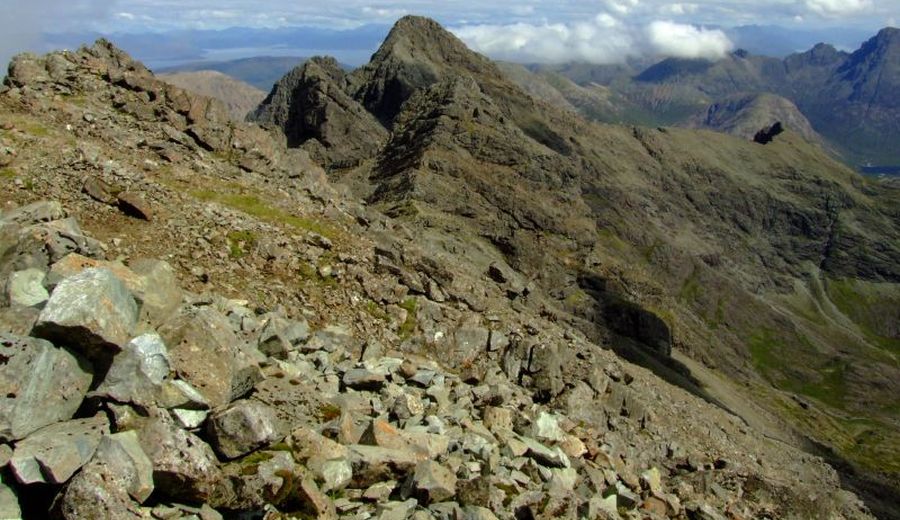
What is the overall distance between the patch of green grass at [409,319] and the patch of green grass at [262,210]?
5204 mm

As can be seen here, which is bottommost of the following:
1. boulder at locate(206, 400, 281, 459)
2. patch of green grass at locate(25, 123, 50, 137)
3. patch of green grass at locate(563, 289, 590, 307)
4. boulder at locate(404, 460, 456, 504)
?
patch of green grass at locate(563, 289, 590, 307)

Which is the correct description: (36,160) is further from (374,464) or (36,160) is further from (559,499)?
(559,499)

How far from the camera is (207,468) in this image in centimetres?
1377

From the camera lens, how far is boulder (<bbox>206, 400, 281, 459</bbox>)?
1477 centimetres

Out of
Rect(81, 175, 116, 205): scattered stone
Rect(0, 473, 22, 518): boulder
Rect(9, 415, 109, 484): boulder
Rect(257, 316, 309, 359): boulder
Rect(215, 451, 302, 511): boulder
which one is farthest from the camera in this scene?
Rect(81, 175, 116, 205): scattered stone

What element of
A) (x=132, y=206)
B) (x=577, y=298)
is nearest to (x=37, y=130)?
(x=132, y=206)

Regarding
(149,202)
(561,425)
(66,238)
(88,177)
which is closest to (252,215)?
(149,202)

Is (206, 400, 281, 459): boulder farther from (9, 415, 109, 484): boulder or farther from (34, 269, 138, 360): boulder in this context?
(34, 269, 138, 360): boulder

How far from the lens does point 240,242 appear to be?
30.0m

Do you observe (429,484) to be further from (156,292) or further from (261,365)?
(156,292)

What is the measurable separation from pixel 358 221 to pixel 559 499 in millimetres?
24423

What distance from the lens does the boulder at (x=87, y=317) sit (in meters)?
14.3

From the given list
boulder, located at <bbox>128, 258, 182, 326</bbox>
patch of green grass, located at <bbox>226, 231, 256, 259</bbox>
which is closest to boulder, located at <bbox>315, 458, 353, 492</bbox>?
boulder, located at <bbox>128, 258, 182, 326</bbox>

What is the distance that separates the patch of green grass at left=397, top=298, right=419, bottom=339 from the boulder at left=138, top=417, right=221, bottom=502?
1597 cm
